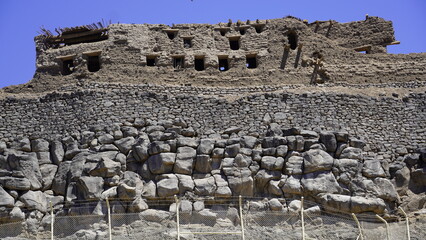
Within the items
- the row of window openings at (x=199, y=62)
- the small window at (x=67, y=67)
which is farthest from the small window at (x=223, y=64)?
the small window at (x=67, y=67)

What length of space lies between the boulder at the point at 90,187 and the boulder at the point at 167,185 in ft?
7.64

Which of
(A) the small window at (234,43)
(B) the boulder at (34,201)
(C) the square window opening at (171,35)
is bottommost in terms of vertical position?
(B) the boulder at (34,201)

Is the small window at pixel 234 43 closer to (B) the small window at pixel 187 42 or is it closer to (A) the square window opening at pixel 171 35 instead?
(B) the small window at pixel 187 42

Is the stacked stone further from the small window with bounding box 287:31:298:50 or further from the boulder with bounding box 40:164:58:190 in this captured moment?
the small window with bounding box 287:31:298:50

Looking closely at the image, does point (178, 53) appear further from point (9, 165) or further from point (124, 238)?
point (124, 238)

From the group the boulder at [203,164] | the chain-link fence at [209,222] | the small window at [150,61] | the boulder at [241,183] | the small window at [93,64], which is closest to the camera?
the chain-link fence at [209,222]

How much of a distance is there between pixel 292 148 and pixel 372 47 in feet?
32.0

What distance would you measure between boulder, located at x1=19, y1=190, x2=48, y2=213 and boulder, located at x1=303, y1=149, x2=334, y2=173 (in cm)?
1073

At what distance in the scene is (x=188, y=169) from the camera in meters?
30.8

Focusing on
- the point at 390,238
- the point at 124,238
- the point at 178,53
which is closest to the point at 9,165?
the point at 124,238

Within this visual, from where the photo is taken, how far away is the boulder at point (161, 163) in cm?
3073

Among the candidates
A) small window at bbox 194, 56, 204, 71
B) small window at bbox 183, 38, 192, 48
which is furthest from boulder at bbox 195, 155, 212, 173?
small window at bbox 183, 38, 192, 48

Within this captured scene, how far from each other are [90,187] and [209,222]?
5.01 metres

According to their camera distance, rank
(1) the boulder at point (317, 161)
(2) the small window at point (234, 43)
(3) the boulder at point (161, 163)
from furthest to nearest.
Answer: (2) the small window at point (234, 43) < (1) the boulder at point (317, 161) < (3) the boulder at point (161, 163)
